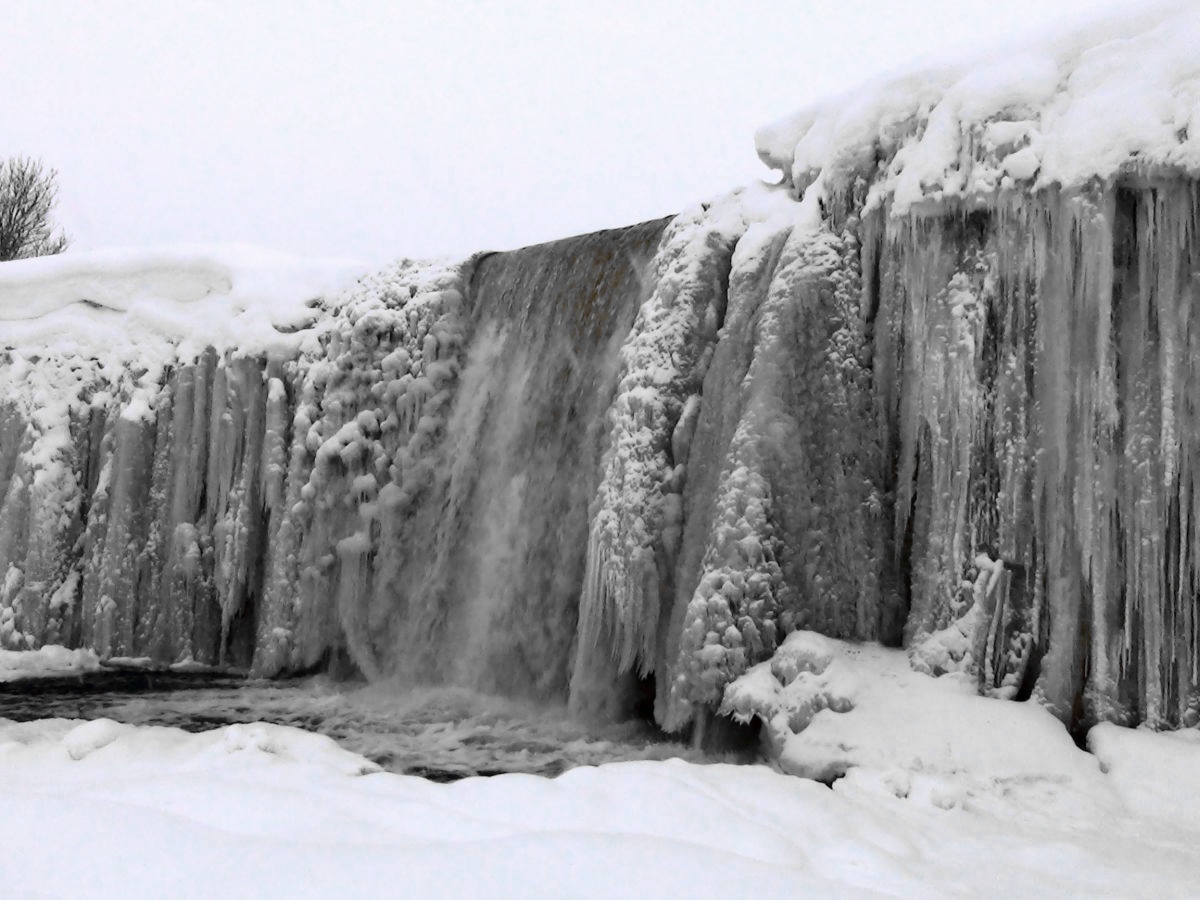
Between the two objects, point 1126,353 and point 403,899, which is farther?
point 1126,353

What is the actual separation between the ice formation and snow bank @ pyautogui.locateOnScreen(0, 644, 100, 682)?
176 mm

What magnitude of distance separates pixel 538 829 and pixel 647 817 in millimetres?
416

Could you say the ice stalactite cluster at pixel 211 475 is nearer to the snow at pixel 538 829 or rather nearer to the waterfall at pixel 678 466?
the waterfall at pixel 678 466

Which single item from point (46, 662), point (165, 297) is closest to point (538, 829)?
point (46, 662)

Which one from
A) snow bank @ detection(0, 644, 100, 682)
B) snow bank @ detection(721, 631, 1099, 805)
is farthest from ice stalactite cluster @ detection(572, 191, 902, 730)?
snow bank @ detection(0, 644, 100, 682)

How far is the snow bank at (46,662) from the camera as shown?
8453 millimetres

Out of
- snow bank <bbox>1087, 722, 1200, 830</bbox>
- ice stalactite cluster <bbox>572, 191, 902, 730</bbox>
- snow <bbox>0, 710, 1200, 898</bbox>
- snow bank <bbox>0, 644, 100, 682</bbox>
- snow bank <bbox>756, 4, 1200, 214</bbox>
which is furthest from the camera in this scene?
snow bank <bbox>0, 644, 100, 682</bbox>

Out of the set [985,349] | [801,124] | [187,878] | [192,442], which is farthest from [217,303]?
[187,878]

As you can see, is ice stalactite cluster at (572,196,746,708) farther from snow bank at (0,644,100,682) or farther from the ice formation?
snow bank at (0,644,100,682)

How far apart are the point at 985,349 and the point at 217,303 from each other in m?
7.10

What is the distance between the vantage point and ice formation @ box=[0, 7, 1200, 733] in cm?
469

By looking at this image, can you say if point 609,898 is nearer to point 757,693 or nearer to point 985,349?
point 757,693

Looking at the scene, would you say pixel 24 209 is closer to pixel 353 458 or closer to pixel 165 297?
pixel 165 297

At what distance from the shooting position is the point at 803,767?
4633 mm
